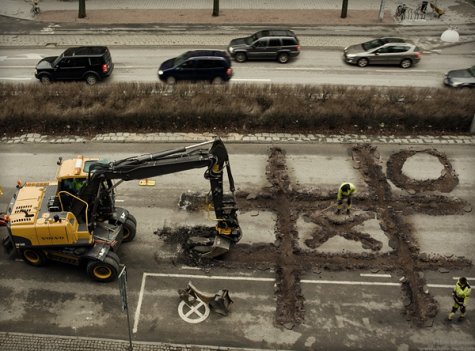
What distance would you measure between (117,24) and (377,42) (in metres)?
17.8

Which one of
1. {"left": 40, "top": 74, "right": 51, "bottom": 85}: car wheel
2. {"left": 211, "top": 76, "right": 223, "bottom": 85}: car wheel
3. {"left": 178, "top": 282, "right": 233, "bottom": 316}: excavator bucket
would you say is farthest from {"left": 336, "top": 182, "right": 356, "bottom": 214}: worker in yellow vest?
{"left": 40, "top": 74, "right": 51, "bottom": 85}: car wheel

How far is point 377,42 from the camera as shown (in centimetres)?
2980

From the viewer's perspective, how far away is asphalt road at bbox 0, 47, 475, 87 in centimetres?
2784

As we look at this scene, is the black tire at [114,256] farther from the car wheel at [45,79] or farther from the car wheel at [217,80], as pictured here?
the car wheel at [45,79]

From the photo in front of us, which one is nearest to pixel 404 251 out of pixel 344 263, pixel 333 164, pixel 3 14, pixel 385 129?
pixel 344 263

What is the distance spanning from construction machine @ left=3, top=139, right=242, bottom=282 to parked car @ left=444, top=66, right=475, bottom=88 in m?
16.7

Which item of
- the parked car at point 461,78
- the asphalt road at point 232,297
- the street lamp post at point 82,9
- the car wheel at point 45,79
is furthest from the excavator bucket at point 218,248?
the street lamp post at point 82,9

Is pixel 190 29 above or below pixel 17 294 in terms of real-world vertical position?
above

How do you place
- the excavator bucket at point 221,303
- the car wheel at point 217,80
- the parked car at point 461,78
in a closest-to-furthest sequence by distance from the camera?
the excavator bucket at point 221,303, the parked car at point 461,78, the car wheel at point 217,80

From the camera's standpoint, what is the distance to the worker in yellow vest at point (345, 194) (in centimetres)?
1767

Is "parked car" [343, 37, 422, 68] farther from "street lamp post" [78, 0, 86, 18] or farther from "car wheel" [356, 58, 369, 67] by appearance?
"street lamp post" [78, 0, 86, 18]

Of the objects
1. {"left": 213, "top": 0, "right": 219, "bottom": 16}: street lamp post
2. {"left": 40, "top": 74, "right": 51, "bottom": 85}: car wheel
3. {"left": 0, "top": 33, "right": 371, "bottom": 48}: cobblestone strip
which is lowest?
{"left": 40, "top": 74, "right": 51, "bottom": 85}: car wheel

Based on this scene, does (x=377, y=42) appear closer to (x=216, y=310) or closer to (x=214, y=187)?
(x=214, y=187)

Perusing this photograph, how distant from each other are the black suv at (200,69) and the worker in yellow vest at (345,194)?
11.6 metres
